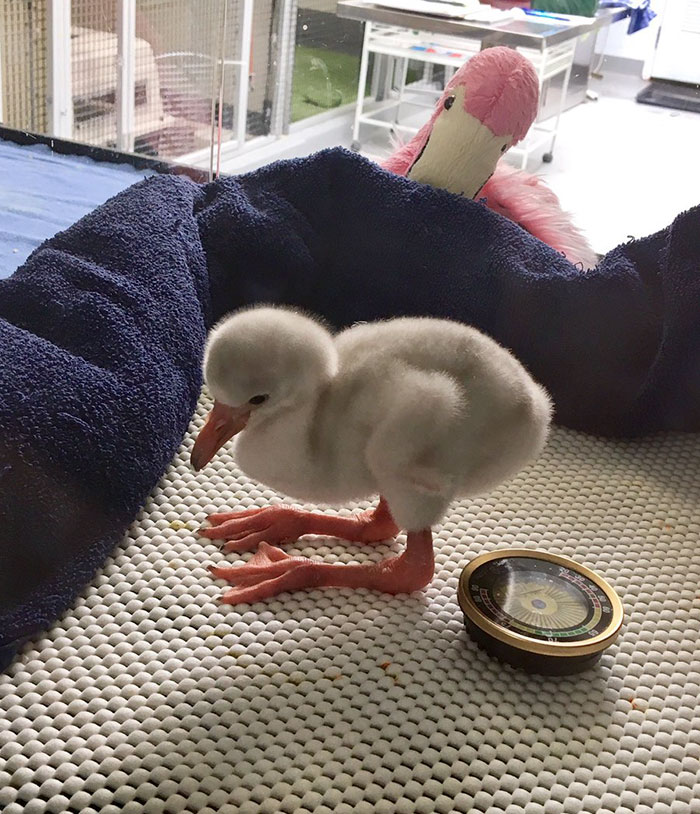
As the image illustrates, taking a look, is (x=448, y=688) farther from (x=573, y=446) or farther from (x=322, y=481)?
(x=573, y=446)

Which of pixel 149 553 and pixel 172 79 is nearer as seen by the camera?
pixel 149 553

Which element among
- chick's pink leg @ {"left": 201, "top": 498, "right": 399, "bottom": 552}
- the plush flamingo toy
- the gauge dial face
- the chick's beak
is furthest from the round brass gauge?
the plush flamingo toy

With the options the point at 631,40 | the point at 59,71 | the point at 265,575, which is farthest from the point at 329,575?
the point at 59,71

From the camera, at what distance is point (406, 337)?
85cm

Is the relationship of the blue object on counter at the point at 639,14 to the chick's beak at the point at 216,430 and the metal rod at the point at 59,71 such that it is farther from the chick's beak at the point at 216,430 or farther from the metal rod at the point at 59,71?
the chick's beak at the point at 216,430

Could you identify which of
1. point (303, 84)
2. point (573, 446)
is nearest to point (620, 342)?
point (573, 446)

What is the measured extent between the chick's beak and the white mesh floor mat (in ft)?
0.54

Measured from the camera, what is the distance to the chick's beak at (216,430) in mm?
817

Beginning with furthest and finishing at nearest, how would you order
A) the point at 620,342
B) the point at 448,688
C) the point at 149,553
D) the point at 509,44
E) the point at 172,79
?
the point at 172,79 → the point at 509,44 → the point at 620,342 → the point at 149,553 → the point at 448,688

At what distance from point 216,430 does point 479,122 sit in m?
0.75

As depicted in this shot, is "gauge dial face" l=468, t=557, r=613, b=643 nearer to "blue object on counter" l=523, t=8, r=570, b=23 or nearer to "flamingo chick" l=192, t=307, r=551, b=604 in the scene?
"flamingo chick" l=192, t=307, r=551, b=604

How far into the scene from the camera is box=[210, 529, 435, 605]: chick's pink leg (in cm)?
90

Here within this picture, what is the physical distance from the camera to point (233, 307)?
1283mm

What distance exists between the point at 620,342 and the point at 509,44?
0.68 metres
